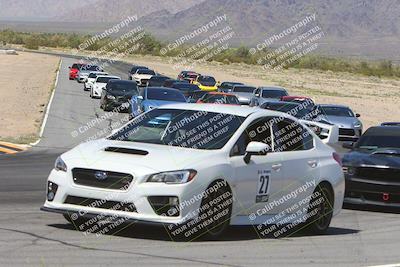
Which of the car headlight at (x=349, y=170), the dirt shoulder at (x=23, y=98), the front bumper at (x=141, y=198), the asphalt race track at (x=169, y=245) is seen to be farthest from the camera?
the dirt shoulder at (x=23, y=98)

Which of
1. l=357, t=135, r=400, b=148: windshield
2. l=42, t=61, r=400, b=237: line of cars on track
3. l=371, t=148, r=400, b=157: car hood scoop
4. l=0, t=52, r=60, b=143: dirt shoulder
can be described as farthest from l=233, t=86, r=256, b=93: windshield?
l=42, t=61, r=400, b=237: line of cars on track

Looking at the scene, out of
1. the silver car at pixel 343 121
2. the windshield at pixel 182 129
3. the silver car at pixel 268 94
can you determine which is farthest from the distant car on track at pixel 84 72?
the windshield at pixel 182 129

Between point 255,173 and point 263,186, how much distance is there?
23 centimetres

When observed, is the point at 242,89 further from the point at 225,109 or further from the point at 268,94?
the point at 225,109

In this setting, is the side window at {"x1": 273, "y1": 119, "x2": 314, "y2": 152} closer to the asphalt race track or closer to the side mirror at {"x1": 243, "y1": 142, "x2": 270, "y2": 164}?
the side mirror at {"x1": 243, "y1": 142, "x2": 270, "y2": 164}

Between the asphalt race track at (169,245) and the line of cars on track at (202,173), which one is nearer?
the asphalt race track at (169,245)

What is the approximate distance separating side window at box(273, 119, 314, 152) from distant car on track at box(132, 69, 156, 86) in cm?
4725

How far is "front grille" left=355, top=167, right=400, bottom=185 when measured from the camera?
558 inches

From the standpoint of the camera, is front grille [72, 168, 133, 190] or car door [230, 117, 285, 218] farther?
car door [230, 117, 285, 218]

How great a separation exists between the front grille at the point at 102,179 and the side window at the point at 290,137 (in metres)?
2.24

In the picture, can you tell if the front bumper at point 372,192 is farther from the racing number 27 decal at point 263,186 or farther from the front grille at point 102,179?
the front grille at point 102,179

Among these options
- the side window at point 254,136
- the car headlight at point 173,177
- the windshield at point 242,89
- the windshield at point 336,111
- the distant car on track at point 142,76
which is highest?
the car headlight at point 173,177

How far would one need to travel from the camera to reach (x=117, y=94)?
3900cm

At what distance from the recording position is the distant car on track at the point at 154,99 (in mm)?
31283
